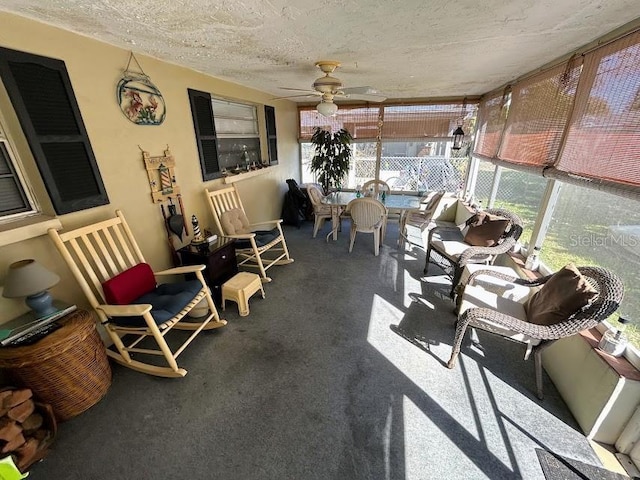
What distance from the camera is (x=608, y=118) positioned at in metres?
1.67

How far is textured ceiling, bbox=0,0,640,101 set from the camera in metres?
1.34

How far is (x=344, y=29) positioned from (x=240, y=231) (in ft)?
7.74

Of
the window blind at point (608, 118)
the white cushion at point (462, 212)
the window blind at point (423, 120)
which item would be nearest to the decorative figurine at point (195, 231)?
the window blind at point (608, 118)

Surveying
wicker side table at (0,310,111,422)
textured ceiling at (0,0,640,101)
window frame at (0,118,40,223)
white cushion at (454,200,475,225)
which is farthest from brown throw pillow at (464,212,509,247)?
window frame at (0,118,40,223)

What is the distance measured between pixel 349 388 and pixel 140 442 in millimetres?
1288

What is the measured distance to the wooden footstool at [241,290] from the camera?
251 cm

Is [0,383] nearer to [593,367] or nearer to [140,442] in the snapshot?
[140,442]

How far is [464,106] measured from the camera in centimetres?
468

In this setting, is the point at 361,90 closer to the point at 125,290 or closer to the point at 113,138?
the point at 113,138

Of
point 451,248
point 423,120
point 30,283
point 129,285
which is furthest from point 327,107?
point 423,120

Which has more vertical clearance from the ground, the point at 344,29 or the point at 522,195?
the point at 344,29

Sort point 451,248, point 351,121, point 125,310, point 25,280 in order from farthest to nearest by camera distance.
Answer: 1. point 351,121
2. point 451,248
3. point 125,310
4. point 25,280

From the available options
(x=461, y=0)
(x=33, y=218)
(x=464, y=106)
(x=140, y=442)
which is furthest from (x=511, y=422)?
(x=464, y=106)

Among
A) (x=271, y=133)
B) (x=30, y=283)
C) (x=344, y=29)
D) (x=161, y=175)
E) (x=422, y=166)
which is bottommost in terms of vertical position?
(x=30, y=283)
